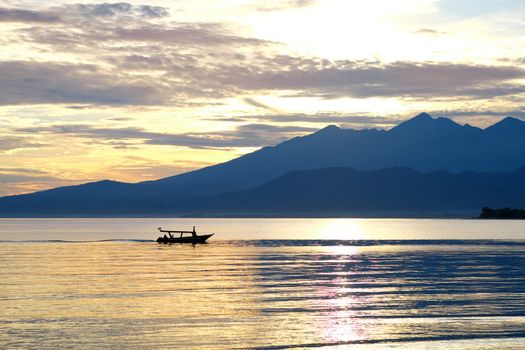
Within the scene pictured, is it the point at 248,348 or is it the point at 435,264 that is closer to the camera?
the point at 248,348

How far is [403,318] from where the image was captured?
5041 centimetres

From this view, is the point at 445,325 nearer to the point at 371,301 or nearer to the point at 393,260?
the point at 371,301

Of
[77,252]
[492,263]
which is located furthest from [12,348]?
[77,252]

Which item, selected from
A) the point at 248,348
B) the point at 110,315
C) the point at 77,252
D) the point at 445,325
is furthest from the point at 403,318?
the point at 77,252

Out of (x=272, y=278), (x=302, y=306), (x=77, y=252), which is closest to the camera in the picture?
(x=302, y=306)

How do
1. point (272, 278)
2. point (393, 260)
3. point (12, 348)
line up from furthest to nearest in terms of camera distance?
1. point (393, 260)
2. point (272, 278)
3. point (12, 348)

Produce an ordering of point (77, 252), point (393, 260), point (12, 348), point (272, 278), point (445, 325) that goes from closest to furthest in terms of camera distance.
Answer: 1. point (12, 348)
2. point (445, 325)
3. point (272, 278)
4. point (393, 260)
5. point (77, 252)

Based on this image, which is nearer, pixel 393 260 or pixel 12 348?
pixel 12 348

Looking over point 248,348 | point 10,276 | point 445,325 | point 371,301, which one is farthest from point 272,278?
point 248,348

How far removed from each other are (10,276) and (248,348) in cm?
4244

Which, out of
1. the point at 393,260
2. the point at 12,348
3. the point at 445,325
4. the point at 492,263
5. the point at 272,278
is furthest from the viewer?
the point at 393,260

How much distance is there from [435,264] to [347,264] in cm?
1018

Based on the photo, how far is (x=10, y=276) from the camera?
77.3 metres

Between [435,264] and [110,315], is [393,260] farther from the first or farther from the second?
[110,315]
